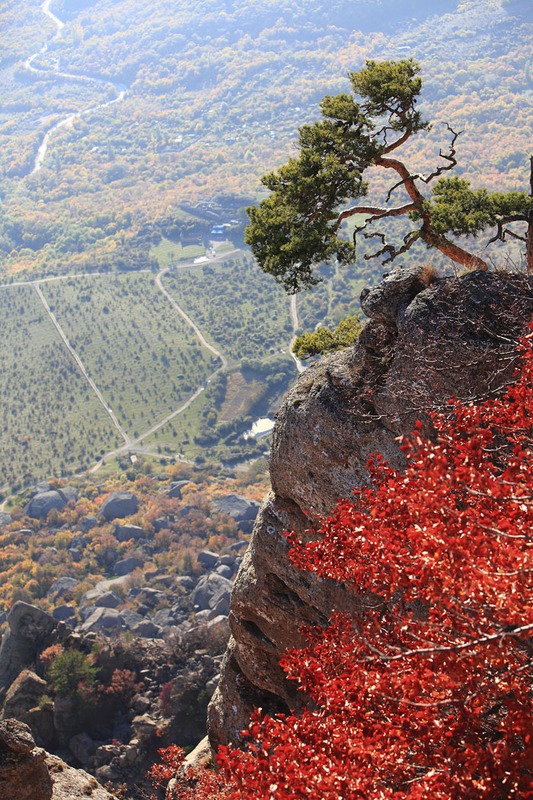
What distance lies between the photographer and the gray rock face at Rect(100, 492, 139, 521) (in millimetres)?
128375

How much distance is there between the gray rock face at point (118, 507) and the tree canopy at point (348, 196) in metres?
112

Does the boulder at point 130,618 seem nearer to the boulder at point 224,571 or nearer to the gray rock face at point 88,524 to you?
the boulder at point 224,571

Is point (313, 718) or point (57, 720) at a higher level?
point (313, 718)

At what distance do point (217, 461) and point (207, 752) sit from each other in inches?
4945

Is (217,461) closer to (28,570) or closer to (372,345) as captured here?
(28,570)

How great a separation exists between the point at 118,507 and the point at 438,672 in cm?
12240

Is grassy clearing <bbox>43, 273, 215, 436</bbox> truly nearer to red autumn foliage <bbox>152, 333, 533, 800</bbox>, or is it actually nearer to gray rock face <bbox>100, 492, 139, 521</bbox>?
gray rock face <bbox>100, 492, 139, 521</bbox>

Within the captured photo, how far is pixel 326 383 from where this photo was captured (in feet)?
63.9

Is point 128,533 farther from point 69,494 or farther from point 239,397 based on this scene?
point 239,397

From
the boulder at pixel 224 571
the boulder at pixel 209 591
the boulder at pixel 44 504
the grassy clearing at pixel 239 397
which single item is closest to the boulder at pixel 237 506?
the boulder at pixel 224 571

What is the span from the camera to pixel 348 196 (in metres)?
21.7

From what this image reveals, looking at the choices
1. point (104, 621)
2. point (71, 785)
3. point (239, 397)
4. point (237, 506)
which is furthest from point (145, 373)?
point (71, 785)

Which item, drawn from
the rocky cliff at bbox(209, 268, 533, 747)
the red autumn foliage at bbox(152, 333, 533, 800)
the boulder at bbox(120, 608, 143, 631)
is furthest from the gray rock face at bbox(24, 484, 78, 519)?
the red autumn foliage at bbox(152, 333, 533, 800)

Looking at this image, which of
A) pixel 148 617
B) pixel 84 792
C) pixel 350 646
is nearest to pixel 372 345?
pixel 350 646
